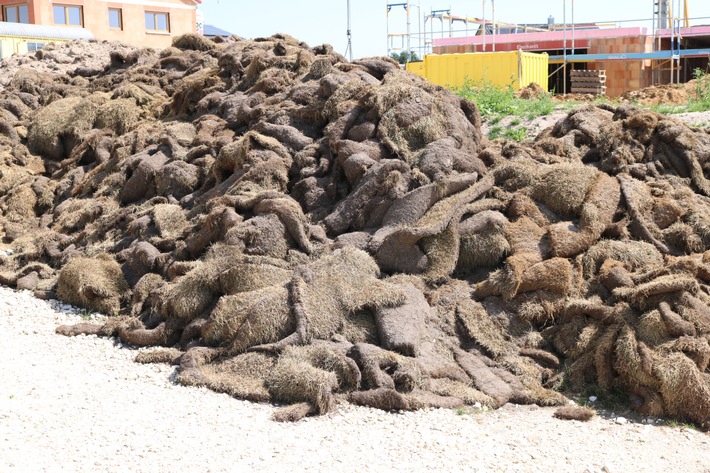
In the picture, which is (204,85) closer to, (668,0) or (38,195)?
(38,195)

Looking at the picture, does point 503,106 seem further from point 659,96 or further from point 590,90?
point 590,90

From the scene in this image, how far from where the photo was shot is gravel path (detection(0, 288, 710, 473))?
527cm

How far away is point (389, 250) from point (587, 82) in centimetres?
1764

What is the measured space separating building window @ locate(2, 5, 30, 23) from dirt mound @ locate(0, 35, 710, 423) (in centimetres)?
2503

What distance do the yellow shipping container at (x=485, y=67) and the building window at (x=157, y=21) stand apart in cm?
1805

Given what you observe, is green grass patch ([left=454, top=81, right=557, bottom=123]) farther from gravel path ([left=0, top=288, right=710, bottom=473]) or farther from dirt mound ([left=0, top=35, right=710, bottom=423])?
gravel path ([left=0, top=288, right=710, bottom=473])

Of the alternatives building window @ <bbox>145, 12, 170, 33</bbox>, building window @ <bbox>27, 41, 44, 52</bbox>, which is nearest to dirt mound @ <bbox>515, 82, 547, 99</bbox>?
building window @ <bbox>27, 41, 44, 52</bbox>

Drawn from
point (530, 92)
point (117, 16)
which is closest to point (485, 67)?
point (530, 92)

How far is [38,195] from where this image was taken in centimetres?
1193

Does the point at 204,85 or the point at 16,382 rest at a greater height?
the point at 204,85

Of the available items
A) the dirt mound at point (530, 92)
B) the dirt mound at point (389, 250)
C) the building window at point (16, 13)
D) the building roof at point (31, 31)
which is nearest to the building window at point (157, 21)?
the building window at point (16, 13)

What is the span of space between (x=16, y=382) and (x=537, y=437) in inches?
162

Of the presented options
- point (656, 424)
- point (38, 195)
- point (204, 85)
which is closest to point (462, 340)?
point (656, 424)

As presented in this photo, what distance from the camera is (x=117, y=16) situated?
3509cm
